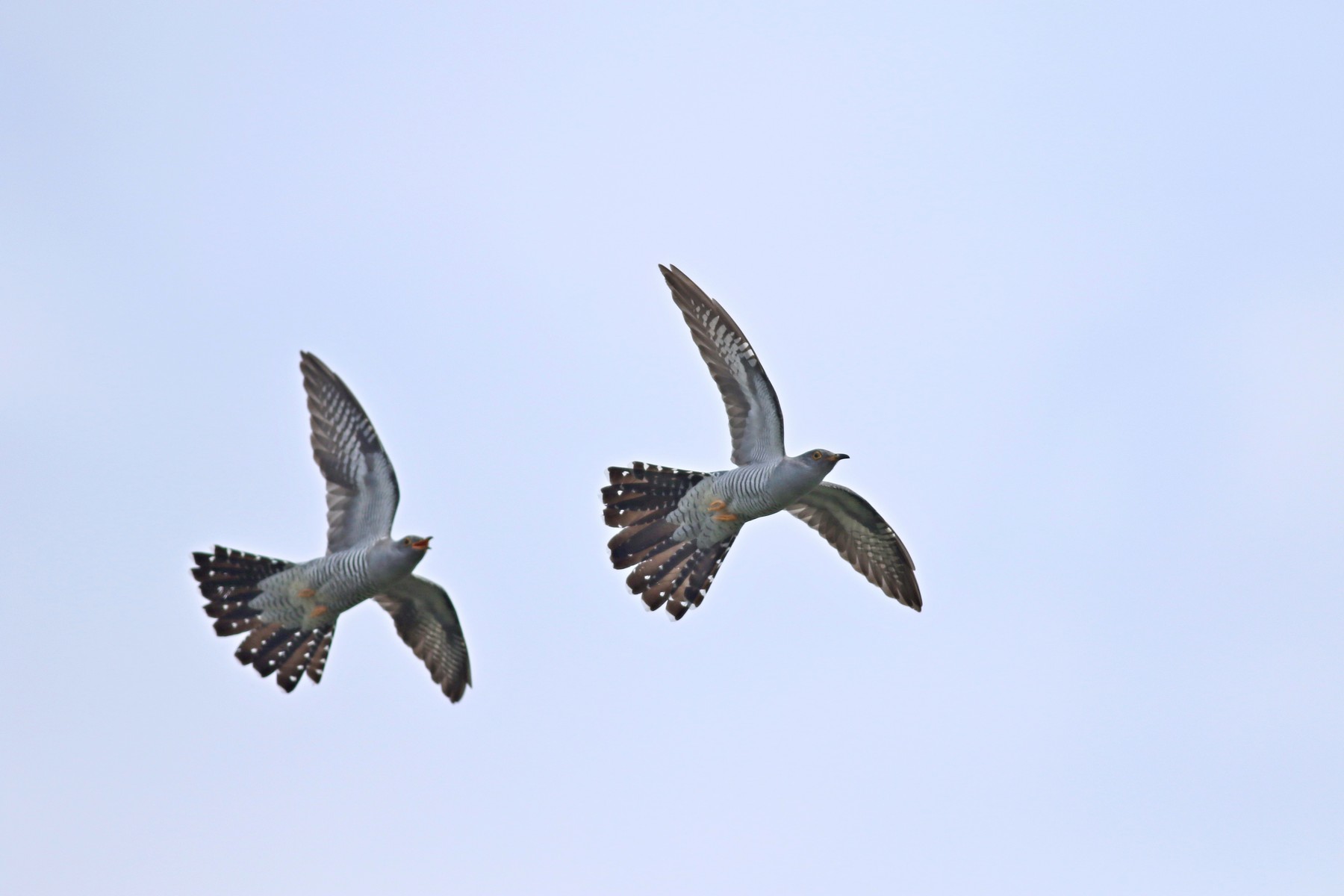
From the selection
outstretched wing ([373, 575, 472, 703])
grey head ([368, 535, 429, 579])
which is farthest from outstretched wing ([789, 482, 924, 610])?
grey head ([368, 535, 429, 579])

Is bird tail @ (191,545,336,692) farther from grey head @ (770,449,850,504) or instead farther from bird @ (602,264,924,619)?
grey head @ (770,449,850,504)

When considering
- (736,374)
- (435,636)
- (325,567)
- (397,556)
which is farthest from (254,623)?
(736,374)

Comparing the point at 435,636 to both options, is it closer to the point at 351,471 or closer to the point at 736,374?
the point at 351,471

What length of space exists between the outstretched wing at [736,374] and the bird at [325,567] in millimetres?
3751

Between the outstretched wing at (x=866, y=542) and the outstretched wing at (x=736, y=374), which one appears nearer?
the outstretched wing at (x=736, y=374)

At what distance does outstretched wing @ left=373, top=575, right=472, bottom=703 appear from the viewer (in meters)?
22.8

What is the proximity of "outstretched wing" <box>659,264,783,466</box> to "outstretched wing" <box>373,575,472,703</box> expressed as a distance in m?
4.13

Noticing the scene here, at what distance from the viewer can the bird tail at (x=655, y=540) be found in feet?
71.1

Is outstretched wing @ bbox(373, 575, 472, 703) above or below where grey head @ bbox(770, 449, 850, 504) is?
below

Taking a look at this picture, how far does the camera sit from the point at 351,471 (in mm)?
21359

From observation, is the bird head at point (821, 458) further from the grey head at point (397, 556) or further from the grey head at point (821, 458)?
the grey head at point (397, 556)

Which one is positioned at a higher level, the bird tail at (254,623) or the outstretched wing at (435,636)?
the outstretched wing at (435,636)

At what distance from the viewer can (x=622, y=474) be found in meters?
21.7

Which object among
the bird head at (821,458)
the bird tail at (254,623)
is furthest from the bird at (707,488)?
the bird tail at (254,623)
